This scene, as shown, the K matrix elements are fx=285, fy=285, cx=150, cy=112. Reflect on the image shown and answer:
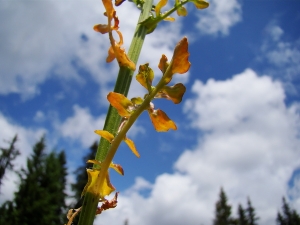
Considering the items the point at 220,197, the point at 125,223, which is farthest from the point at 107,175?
the point at 125,223

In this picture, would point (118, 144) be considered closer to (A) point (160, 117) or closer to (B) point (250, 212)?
(A) point (160, 117)

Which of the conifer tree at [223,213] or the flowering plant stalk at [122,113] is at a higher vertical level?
the conifer tree at [223,213]

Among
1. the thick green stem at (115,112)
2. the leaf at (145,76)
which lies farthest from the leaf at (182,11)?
the leaf at (145,76)

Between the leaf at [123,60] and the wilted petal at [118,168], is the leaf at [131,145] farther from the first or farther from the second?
the leaf at [123,60]

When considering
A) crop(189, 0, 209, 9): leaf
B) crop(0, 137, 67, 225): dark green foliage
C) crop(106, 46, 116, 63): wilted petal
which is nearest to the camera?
crop(106, 46, 116, 63): wilted petal

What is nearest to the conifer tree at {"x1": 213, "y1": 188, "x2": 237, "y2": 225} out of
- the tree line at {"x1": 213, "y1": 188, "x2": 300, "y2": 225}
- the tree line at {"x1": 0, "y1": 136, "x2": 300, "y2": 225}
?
the tree line at {"x1": 213, "y1": 188, "x2": 300, "y2": 225}

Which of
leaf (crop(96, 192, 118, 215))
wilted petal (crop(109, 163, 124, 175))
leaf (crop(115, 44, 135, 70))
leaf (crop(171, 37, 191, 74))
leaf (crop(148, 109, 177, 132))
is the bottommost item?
leaf (crop(96, 192, 118, 215))

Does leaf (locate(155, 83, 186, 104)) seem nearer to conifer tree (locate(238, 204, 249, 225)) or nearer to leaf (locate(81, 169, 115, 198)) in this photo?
leaf (locate(81, 169, 115, 198))
